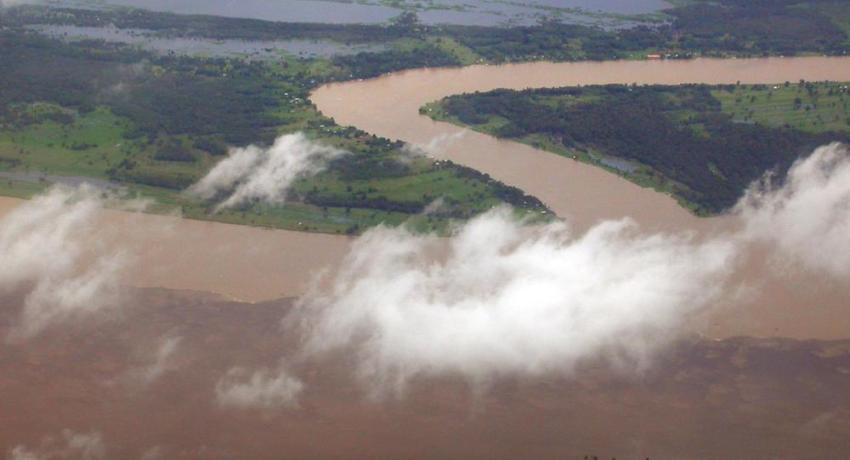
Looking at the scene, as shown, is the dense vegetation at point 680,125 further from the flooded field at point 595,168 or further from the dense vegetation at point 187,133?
the dense vegetation at point 187,133

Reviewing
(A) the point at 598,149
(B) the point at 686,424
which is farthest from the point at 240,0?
(B) the point at 686,424

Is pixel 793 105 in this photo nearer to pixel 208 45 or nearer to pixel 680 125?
pixel 680 125

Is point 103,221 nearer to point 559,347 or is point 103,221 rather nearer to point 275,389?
point 275,389

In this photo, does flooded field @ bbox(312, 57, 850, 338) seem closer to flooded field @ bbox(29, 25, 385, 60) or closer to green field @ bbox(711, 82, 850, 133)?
green field @ bbox(711, 82, 850, 133)

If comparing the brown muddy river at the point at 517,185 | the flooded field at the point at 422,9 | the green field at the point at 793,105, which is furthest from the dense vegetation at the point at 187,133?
the green field at the point at 793,105

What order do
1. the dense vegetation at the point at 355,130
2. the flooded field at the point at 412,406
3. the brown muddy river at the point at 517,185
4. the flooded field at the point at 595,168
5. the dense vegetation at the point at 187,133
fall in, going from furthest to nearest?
the dense vegetation at the point at 355,130, the dense vegetation at the point at 187,133, the brown muddy river at the point at 517,185, the flooded field at the point at 595,168, the flooded field at the point at 412,406

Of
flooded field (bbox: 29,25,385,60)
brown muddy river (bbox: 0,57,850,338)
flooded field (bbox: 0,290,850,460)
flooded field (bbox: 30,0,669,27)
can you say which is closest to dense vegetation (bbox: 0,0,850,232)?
flooded field (bbox: 29,25,385,60)

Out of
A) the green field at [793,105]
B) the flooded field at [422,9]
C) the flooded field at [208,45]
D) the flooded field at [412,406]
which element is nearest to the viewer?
the flooded field at [412,406]

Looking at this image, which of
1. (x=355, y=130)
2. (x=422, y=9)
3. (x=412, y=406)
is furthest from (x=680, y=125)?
(x=412, y=406)
